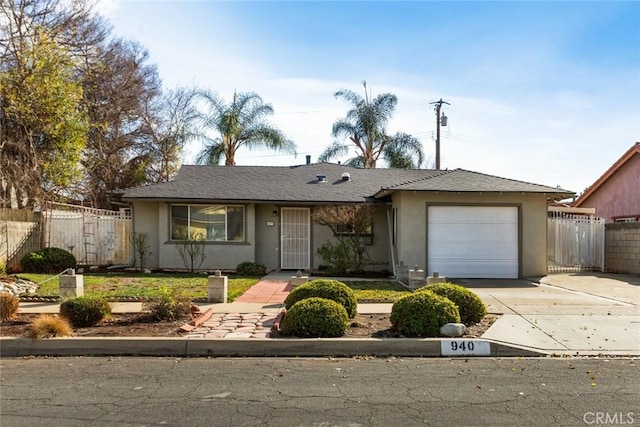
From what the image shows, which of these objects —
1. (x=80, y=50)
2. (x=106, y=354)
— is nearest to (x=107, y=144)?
A: (x=80, y=50)

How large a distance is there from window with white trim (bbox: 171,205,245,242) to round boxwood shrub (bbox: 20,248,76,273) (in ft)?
11.2

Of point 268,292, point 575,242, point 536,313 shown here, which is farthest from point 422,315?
point 575,242

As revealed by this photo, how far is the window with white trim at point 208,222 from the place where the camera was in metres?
17.6

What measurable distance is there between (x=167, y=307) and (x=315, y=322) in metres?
2.77

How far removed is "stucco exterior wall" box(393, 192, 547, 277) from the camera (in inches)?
617

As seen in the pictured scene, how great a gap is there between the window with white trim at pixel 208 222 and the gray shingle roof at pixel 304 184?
602mm

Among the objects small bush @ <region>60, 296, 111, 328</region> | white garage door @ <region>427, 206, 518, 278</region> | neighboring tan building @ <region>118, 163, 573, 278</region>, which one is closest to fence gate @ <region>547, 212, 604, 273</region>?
neighboring tan building @ <region>118, 163, 573, 278</region>

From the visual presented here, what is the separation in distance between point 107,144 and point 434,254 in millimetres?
22680

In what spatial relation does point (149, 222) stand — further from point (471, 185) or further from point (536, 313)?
point (536, 313)

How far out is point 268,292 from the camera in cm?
1238

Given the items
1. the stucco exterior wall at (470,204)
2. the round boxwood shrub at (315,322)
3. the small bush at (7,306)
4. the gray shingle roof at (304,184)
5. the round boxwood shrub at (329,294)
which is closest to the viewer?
the round boxwood shrub at (315,322)

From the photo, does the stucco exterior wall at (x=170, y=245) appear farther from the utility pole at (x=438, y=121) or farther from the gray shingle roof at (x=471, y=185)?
the utility pole at (x=438, y=121)

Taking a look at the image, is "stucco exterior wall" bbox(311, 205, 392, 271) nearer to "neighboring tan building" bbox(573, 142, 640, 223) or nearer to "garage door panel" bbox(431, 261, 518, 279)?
"garage door panel" bbox(431, 261, 518, 279)

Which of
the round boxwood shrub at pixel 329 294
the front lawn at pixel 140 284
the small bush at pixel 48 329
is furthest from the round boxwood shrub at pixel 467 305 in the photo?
the small bush at pixel 48 329
